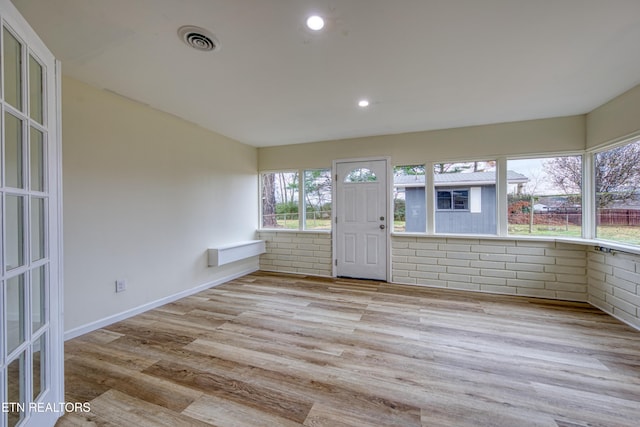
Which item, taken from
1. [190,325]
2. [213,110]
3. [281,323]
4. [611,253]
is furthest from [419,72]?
[190,325]

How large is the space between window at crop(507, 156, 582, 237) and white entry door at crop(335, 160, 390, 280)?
1.78 meters

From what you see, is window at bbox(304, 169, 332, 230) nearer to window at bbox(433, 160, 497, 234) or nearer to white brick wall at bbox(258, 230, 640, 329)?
white brick wall at bbox(258, 230, 640, 329)

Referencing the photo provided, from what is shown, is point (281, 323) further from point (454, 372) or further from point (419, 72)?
point (419, 72)

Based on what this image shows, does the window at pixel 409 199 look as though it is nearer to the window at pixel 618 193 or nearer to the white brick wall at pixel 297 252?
the white brick wall at pixel 297 252

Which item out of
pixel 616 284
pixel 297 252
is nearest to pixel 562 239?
pixel 616 284

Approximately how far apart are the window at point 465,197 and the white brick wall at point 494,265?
0.23 m

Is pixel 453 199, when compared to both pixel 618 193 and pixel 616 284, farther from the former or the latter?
pixel 616 284

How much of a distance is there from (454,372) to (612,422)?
31.3 inches

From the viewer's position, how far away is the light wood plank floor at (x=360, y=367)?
1550 millimetres

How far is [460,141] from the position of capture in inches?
153

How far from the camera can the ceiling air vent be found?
1758 millimetres

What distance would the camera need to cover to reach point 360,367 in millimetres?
1999

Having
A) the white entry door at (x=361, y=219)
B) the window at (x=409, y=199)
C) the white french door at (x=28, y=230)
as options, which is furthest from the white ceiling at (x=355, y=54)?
the white entry door at (x=361, y=219)

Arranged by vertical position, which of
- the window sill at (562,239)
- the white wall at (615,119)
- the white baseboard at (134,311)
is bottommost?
the white baseboard at (134,311)
